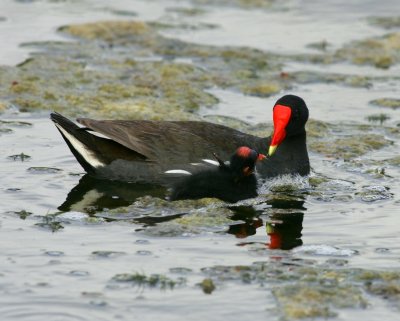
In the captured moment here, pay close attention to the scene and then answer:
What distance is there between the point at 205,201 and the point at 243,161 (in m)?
0.41

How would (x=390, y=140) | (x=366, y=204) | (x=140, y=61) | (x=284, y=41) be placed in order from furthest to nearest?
(x=284, y=41), (x=140, y=61), (x=390, y=140), (x=366, y=204)

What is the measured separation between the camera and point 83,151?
8.88m

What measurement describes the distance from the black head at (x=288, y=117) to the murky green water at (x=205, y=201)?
1.29ft

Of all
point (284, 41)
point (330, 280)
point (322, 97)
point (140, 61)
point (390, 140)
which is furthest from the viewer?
point (284, 41)

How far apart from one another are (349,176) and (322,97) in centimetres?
262

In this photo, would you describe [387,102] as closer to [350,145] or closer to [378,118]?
[378,118]

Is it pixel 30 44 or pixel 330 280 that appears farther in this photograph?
pixel 30 44

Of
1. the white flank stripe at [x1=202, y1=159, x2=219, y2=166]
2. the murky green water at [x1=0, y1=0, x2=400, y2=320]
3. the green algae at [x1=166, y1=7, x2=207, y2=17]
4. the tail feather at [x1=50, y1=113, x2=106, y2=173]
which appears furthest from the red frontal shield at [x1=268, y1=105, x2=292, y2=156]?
the green algae at [x1=166, y1=7, x2=207, y2=17]

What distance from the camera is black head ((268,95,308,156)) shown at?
29.3 ft

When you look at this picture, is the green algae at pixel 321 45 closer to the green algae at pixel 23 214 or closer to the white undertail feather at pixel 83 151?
the white undertail feather at pixel 83 151

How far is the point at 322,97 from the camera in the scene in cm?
1162

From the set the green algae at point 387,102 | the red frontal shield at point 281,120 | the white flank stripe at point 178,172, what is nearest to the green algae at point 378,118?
the green algae at point 387,102

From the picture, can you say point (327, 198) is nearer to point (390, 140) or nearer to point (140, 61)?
point (390, 140)

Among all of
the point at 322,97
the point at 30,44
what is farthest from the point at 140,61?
the point at 322,97
